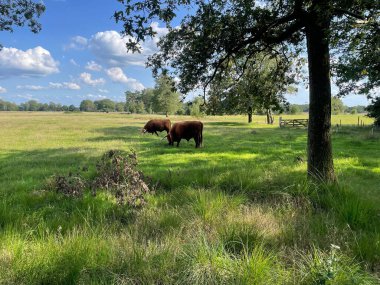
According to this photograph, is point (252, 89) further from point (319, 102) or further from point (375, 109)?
point (375, 109)

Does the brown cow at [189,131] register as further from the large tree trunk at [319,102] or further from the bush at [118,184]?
the bush at [118,184]

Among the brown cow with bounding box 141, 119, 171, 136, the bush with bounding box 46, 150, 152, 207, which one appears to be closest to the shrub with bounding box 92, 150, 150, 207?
the bush with bounding box 46, 150, 152, 207

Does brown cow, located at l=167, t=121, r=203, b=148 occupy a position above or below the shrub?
above

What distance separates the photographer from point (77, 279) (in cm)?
379

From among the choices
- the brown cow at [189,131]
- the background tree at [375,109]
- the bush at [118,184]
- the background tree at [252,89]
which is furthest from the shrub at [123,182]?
the background tree at [375,109]

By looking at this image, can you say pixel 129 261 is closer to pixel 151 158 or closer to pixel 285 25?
pixel 285 25

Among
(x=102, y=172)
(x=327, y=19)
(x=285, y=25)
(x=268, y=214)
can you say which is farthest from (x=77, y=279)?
(x=285, y=25)

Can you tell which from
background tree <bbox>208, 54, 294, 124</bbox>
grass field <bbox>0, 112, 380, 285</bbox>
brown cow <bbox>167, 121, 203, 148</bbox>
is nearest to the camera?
grass field <bbox>0, 112, 380, 285</bbox>

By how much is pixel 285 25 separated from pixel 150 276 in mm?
Result: 8825

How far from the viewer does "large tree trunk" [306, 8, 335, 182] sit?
27.5 feet

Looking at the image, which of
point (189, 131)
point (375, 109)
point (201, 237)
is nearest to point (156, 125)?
point (189, 131)

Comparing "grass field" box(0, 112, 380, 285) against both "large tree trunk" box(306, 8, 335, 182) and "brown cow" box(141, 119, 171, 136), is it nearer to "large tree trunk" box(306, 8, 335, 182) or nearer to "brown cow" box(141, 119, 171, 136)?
"large tree trunk" box(306, 8, 335, 182)

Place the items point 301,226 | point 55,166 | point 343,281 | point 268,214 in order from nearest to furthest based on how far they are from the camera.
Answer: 1. point 343,281
2. point 301,226
3. point 268,214
4. point 55,166

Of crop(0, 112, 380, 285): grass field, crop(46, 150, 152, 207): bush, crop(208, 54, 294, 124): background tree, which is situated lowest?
crop(0, 112, 380, 285): grass field
